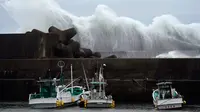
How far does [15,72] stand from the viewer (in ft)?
111

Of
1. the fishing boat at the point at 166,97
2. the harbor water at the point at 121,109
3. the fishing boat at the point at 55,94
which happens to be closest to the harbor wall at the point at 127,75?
the fishing boat at the point at 55,94

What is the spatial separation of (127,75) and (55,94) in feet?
17.0

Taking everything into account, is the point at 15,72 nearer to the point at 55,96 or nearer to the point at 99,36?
the point at 55,96

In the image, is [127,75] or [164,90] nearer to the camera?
[164,90]

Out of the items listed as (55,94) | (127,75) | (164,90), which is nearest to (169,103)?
(164,90)

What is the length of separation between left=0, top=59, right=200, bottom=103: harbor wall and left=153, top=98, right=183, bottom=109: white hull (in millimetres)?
3625

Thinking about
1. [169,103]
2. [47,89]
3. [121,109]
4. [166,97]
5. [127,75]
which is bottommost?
[121,109]

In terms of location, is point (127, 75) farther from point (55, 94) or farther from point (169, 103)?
point (55, 94)

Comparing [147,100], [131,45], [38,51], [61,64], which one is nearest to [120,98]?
[147,100]

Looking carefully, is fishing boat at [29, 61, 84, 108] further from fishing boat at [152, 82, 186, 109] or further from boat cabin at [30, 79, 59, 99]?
fishing boat at [152, 82, 186, 109]

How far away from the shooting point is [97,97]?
29547 mm

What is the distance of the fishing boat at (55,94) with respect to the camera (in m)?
29.4

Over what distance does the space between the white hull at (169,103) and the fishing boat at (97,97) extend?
104 inches

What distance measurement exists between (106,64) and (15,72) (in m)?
6.16
